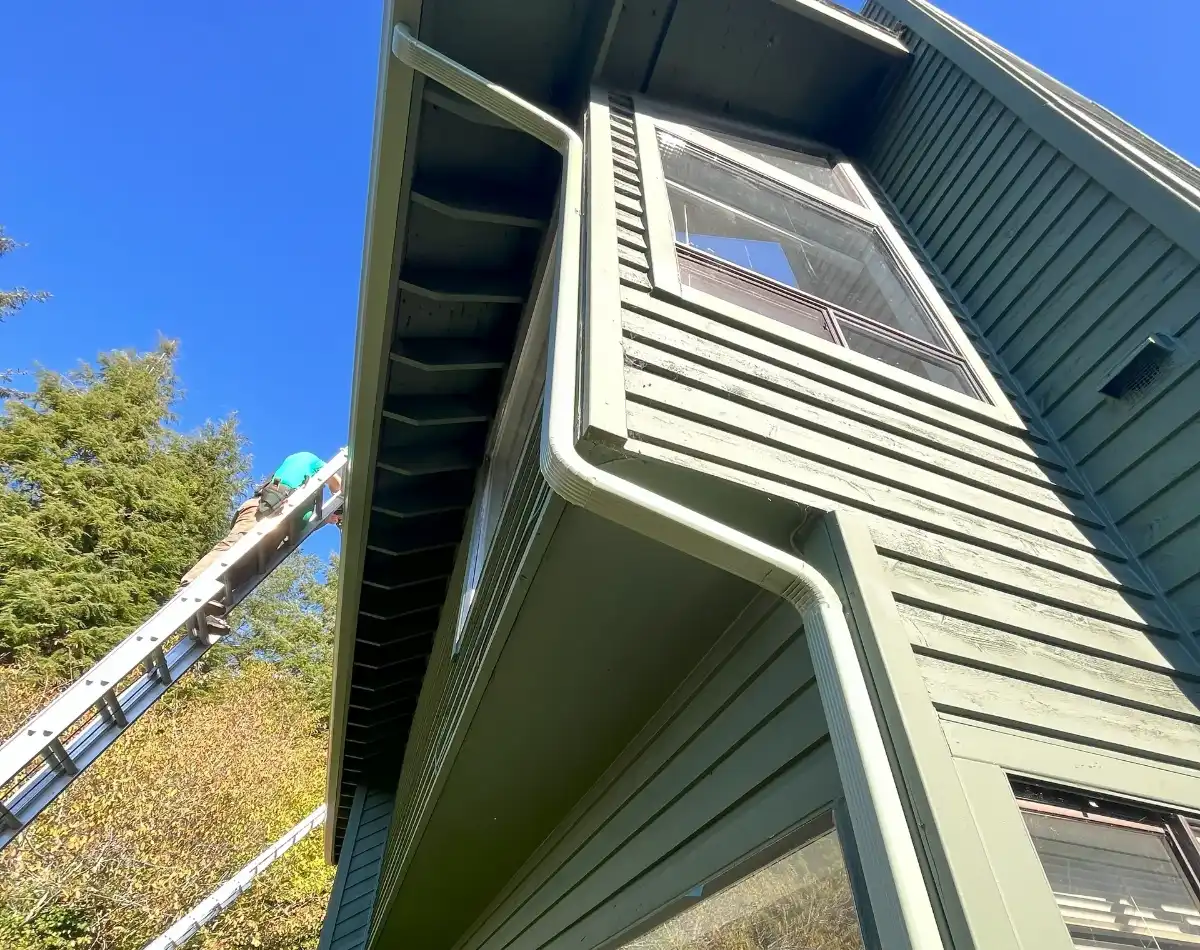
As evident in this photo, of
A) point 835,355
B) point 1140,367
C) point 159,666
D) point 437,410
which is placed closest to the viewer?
point 835,355

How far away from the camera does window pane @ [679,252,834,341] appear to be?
282cm

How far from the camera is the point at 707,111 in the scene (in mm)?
4461

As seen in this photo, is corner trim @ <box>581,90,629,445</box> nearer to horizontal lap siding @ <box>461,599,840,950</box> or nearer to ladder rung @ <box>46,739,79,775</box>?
horizontal lap siding @ <box>461,599,840,950</box>

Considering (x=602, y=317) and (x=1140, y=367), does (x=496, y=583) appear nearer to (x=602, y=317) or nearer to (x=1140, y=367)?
(x=602, y=317)

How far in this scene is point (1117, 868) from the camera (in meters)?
1.50

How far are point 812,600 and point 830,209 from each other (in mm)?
3283

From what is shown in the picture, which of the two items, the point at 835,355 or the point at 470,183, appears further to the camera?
the point at 470,183

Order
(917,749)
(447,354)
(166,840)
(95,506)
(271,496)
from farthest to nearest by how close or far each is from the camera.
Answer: (95,506) → (166,840) → (271,496) → (447,354) → (917,749)

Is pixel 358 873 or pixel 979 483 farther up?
pixel 358 873

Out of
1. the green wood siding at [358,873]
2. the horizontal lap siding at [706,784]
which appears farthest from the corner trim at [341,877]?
the horizontal lap siding at [706,784]

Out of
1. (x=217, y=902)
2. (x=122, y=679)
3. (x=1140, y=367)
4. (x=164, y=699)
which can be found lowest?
(x=1140, y=367)

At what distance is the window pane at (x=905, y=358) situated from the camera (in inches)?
121

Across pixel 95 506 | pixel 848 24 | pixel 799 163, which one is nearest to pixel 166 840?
pixel 95 506

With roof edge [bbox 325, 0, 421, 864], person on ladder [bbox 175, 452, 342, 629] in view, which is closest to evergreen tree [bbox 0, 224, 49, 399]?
person on ladder [bbox 175, 452, 342, 629]
